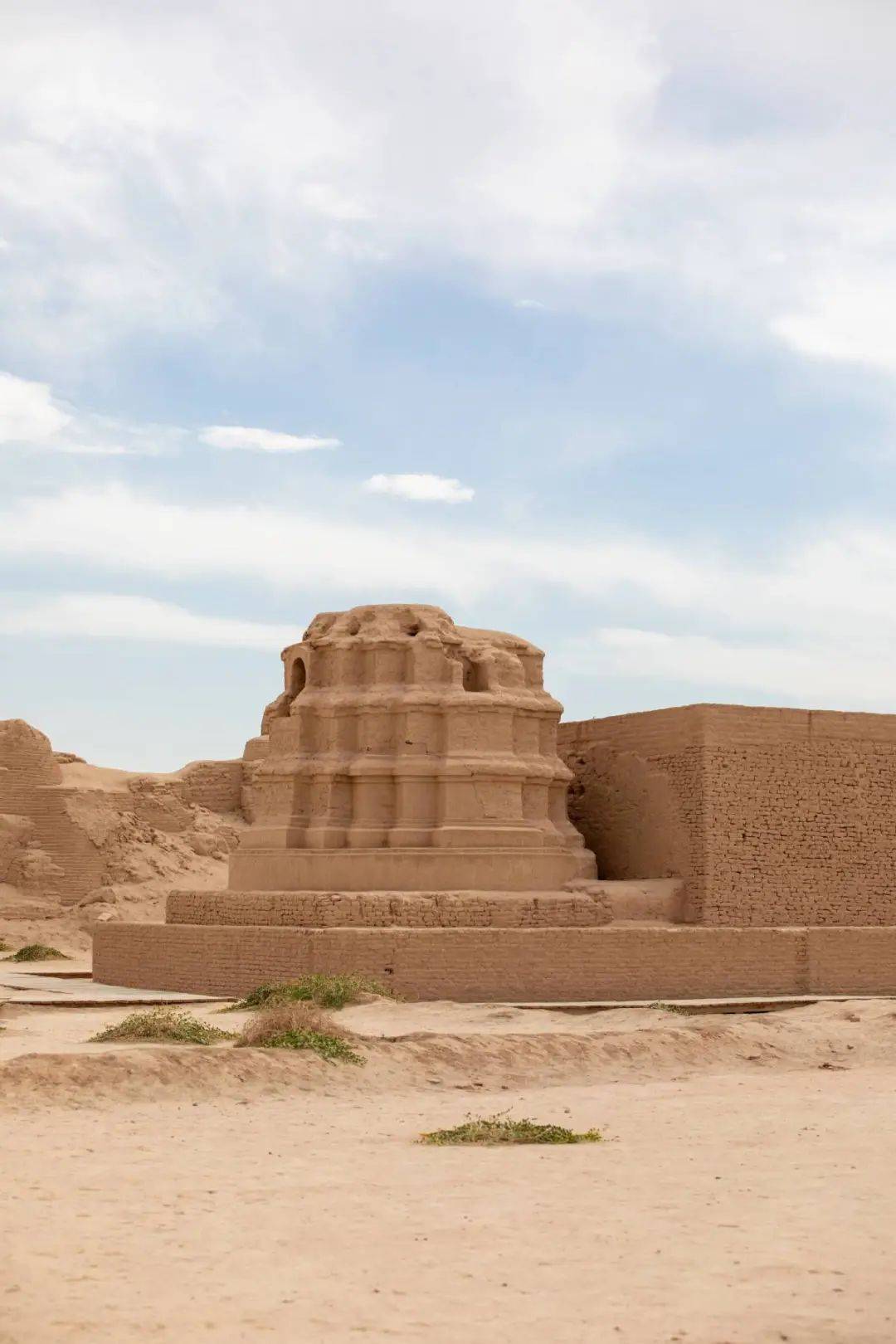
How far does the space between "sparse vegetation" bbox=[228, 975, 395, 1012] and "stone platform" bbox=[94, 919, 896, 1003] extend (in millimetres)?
413

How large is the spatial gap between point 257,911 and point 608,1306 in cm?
1277

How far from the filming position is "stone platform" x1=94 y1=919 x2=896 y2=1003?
16875 mm

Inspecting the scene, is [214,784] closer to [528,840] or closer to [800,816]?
[528,840]

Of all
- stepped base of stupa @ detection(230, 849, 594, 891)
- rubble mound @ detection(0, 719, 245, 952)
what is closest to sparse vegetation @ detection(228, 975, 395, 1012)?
stepped base of stupa @ detection(230, 849, 594, 891)

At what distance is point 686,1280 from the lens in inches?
249

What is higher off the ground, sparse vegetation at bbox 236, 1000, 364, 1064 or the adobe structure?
→ the adobe structure

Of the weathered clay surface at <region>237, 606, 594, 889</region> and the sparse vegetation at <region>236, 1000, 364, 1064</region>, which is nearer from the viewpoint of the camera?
the sparse vegetation at <region>236, 1000, 364, 1064</region>

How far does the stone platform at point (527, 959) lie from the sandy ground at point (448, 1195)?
3290 millimetres

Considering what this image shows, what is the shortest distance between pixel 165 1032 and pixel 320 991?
258cm

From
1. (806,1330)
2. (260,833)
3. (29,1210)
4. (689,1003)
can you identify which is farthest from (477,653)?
(806,1330)

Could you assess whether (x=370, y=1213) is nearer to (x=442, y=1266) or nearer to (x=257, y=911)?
(x=442, y=1266)

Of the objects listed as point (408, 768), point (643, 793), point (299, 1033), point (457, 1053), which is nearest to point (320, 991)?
point (299, 1033)

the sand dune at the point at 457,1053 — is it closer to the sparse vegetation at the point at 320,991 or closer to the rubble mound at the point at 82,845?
the sparse vegetation at the point at 320,991

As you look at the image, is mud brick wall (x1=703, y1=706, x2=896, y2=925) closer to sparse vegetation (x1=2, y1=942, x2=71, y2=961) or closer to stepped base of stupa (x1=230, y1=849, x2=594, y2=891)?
stepped base of stupa (x1=230, y1=849, x2=594, y2=891)
